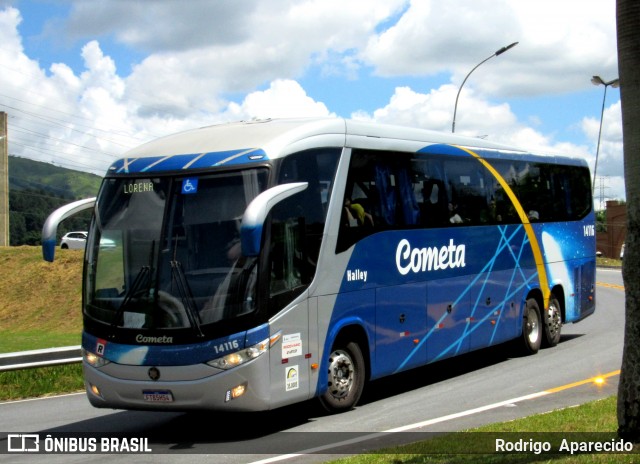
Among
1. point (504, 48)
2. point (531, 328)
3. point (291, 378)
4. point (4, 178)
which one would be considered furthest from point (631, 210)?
point (4, 178)

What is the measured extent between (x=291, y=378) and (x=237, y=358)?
3.09 feet

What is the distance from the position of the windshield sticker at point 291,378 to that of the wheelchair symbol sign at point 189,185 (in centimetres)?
235

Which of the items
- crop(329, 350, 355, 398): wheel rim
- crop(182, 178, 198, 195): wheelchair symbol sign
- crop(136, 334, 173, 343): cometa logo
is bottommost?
crop(329, 350, 355, 398): wheel rim

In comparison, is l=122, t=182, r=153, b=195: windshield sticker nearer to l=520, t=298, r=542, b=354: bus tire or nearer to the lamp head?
l=520, t=298, r=542, b=354: bus tire

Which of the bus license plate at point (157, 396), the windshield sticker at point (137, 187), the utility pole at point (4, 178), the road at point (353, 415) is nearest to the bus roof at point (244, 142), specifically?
the windshield sticker at point (137, 187)

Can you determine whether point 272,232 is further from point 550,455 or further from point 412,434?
point 550,455

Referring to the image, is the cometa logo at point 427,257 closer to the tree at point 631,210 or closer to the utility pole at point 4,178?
the tree at point 631,210

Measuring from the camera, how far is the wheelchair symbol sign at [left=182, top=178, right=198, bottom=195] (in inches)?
426

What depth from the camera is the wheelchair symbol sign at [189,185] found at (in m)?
10.8

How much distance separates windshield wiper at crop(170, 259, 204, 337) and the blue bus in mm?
16

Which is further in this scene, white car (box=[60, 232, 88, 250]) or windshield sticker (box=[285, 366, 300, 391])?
white car (box=[60, 232, 88, 250])

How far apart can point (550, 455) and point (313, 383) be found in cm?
413

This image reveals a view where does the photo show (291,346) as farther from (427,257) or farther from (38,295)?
→ (38,295)

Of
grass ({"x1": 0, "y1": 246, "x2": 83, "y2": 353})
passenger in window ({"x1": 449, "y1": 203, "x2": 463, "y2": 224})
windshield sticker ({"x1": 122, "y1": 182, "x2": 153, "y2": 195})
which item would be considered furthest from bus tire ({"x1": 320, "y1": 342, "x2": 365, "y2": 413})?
grass ({"x1": 0, "y1": 246, "x2": 83, "y2": 353})
